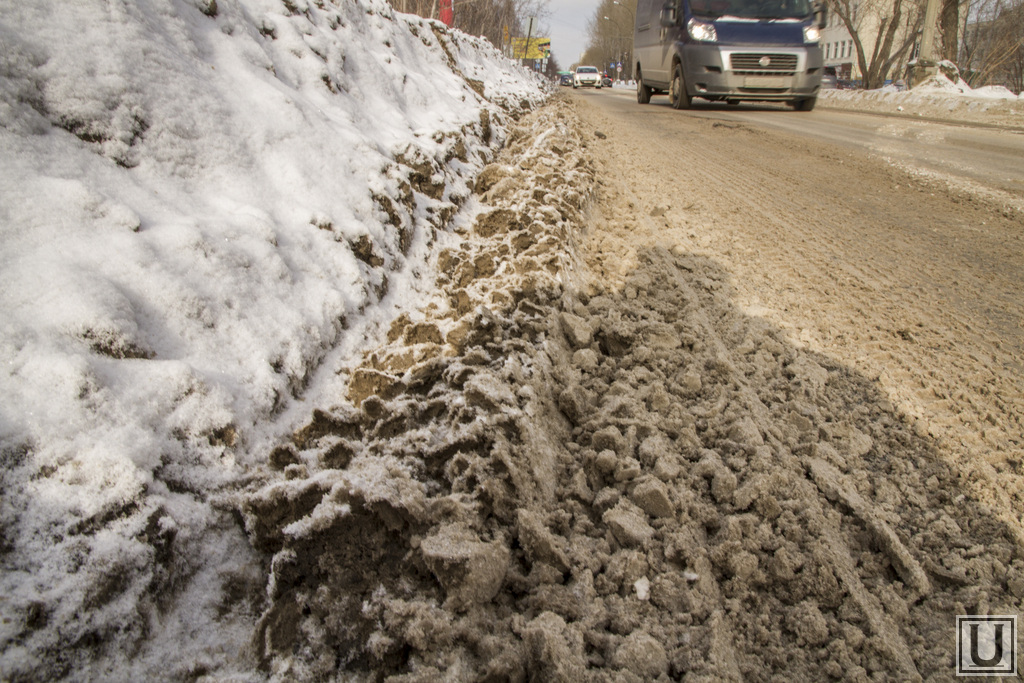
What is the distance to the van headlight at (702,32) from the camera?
9.94 meters

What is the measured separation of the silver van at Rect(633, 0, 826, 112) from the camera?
31.9 ft

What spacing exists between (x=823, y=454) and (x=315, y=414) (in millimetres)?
1778

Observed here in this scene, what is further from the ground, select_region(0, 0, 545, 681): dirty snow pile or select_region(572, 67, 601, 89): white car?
select_region(572, 67, 601, 89): white car

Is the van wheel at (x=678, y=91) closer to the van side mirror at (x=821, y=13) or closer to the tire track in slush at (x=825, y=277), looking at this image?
the van side mirror at (x=821, y=13)

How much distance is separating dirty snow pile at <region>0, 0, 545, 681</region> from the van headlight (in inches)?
340

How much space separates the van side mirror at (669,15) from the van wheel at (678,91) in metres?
0.74

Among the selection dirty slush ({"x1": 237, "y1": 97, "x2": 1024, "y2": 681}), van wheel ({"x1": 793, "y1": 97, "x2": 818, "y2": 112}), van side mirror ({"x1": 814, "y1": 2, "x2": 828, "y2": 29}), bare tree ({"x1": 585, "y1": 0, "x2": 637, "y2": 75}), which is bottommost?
dirty slush ({"x1": 237, "y1": 97, "x2": 1024, "y2": 681})

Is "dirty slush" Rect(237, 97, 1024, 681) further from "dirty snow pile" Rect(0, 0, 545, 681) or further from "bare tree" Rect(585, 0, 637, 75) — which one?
"bare tree" Rect(585, 0, 637, 75)

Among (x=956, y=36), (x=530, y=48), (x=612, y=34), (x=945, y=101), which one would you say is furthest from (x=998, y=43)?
(x=612, y=34)

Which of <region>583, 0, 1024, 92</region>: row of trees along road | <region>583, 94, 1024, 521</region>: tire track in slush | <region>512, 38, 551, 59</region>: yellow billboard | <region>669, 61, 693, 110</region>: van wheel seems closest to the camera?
<region>583, 94, 1024, 521</region>: tire track in slush

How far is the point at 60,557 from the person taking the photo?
1.21 m

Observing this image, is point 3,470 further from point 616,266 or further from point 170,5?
point 616,266

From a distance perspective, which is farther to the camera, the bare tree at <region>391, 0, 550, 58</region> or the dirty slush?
the bare tree at <region>391, 0, 550, 58</region>

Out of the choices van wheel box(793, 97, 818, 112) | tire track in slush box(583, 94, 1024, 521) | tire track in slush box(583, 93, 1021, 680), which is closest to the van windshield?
van wheel box(793, 97, 818, 112)
